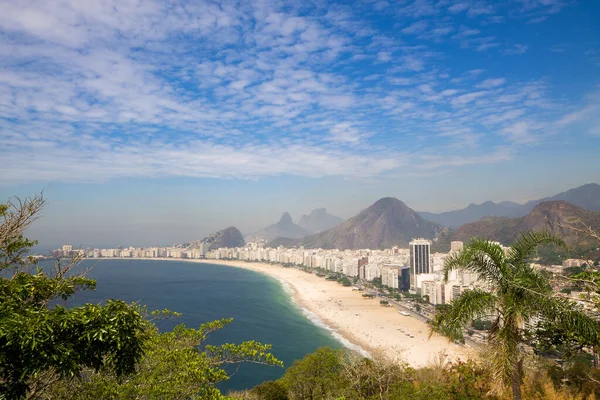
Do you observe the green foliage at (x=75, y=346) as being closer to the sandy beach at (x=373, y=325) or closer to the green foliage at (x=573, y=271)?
the green foliage at (x=573, y=271)

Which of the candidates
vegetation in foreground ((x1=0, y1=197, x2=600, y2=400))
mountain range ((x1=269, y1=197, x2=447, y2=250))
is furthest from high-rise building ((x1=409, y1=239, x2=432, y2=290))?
mountain range ((x1=269, y1=197, x2=447, y2=250))

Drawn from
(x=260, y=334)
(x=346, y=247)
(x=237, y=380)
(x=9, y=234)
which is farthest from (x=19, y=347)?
(x=346, y=247)

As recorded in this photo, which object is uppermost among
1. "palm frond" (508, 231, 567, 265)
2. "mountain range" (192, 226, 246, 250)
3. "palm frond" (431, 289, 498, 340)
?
"palm frond" (508, 231, 567, 265)

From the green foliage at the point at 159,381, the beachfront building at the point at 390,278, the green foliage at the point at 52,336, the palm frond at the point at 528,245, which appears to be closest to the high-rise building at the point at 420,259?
the beachfront building at the point at 390,278

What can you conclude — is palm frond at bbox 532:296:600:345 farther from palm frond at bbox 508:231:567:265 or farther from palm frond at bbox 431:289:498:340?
palm frond at bbox 508:231:567:265

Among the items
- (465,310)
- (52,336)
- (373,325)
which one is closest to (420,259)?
(373,325)

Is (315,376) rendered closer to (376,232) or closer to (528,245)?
(528,245)

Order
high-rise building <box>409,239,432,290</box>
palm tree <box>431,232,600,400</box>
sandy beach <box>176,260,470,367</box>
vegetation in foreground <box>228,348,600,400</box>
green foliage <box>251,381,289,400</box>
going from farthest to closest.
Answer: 1. high-rise building <box>409,239,432,290</box>
2. sandy beach <box>176,260,470,367</box>
3. green foliage <box>251,381,289,400</box>
4. vegetation in foreground <box>228,348,600,400</box>
5. palm tree <box>431,232,600,400</box>

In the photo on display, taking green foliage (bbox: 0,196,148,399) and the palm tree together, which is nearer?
green foliage (bbox: 0,196,148,399)
